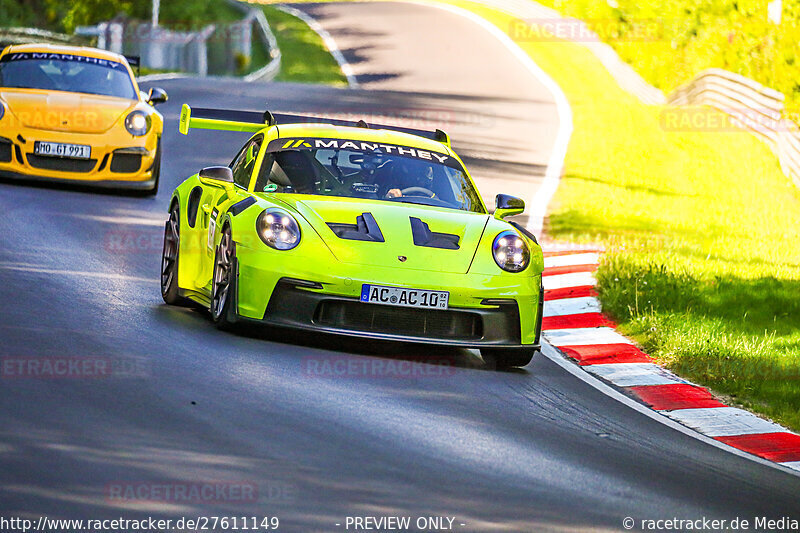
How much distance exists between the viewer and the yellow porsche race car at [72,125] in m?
14.3

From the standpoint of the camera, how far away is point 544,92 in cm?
3297

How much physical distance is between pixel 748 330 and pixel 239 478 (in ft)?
21.0

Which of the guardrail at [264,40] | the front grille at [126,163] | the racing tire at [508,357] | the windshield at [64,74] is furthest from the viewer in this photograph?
the guardrail at [264,40]

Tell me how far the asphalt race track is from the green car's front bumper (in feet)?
0.75

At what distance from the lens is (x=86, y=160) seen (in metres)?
14.5

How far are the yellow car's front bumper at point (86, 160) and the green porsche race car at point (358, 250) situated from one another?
192 inches

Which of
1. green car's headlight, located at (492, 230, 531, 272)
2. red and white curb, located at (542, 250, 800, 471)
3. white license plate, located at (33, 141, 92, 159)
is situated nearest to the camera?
red and white curb, located at (542, 250, 800, 471)

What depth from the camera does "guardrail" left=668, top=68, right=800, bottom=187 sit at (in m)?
24.8

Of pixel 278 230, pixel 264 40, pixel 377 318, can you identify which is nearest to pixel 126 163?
pixel 278 230

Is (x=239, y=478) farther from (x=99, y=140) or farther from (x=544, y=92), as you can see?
(x=544, y=92)

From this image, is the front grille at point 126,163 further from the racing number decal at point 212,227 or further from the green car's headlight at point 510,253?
the green car's headlight at point 510,253

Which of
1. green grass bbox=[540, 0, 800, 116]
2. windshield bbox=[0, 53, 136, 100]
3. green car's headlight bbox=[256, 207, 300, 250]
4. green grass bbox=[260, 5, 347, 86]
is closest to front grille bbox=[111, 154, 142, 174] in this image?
windshield bbox=[0, 53, 136, 100]

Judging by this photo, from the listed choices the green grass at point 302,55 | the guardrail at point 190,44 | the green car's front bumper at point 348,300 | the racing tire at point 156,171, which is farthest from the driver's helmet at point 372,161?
the green grass at point 302,55

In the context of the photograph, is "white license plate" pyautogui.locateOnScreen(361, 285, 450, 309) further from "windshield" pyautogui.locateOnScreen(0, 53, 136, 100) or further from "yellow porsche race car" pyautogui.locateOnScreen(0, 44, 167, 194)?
"windshield" pyautogui.locateOnScreen(0, 53, 136, 100)
